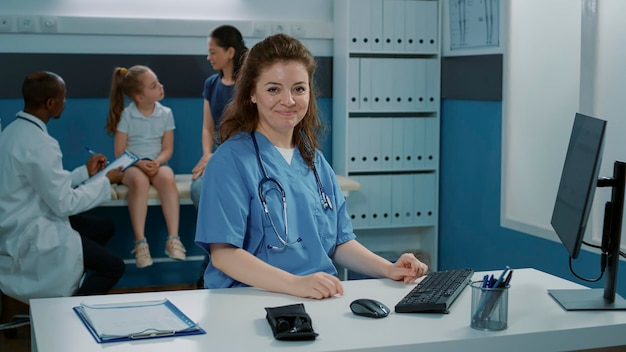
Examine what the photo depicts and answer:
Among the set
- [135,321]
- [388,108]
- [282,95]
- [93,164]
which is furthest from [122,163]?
[135,321]

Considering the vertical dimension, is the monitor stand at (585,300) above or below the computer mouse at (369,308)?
below

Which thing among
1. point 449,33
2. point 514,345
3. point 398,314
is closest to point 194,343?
point 398,314

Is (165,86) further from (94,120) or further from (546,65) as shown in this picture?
(546,65)

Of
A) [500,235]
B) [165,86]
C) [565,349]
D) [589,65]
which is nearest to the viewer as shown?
[565,349]

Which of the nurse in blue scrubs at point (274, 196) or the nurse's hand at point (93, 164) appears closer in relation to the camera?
the nurse in blue scrubs at point (274, 196)

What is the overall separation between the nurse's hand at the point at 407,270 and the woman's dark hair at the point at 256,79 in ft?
1.22

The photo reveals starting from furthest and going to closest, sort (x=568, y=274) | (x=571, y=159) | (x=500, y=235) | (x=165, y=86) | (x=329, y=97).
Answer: (x=329, y=97) → (x=165, y=86) → (x=500, y=235) → (x=568, y=274) → (x=571, y=159)

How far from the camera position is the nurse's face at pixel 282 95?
7.30ft

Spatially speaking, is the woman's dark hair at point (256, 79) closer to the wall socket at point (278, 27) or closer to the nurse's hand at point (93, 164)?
the nurse's hand at point (93, 164)

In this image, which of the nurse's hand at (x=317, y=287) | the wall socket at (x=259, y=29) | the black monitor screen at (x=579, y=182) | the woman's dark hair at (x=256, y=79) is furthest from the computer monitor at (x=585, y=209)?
the wall socket at (x=259, y=29)

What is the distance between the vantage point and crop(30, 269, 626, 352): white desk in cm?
163

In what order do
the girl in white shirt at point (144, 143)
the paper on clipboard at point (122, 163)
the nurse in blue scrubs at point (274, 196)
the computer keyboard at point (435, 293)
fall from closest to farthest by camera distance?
1. the computer keyboard at point (435, 293)
2. the nurse in blue scrubs at point (274, 196)
3. the paper on clipboard at point (122, 163)
4. the girl in white shirt at point (144, 143)

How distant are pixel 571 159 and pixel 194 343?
98 cm

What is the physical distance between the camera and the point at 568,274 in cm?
370
